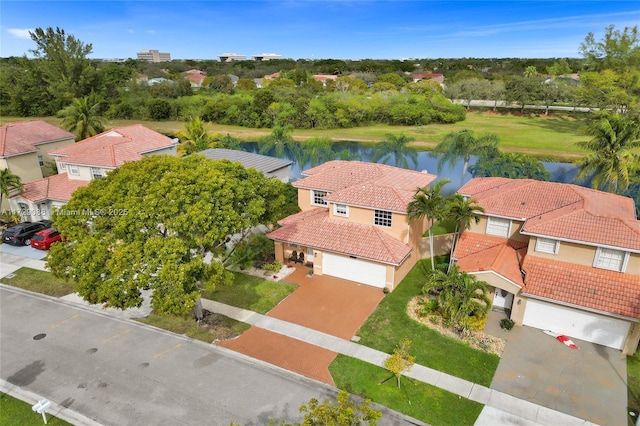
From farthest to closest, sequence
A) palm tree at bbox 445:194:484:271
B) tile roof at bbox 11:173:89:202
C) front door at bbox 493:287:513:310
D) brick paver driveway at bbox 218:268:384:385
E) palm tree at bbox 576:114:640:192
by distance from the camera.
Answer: tile roof at bbox 11:173:89:202
palm tree at bbox 576:114:640:192
palm tree at bbox 445:194:484:271
front door at bbox 493:287:513:310
brick paver driveway at bbox 218:268:384:385

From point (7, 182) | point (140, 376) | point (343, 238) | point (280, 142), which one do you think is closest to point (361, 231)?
point (343, 238)

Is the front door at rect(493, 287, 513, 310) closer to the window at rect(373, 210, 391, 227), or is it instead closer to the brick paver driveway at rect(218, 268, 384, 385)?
the brick paver driveway at rect(218, 268, 384, 385)

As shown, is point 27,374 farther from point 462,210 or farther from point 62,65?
point 62,65

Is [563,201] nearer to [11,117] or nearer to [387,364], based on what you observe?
[387,364]

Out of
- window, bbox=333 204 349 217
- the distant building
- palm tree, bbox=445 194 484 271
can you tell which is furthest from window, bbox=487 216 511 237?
the distant building

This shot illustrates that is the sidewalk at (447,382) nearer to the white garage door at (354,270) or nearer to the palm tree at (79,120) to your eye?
the white garage door at (354,270)
